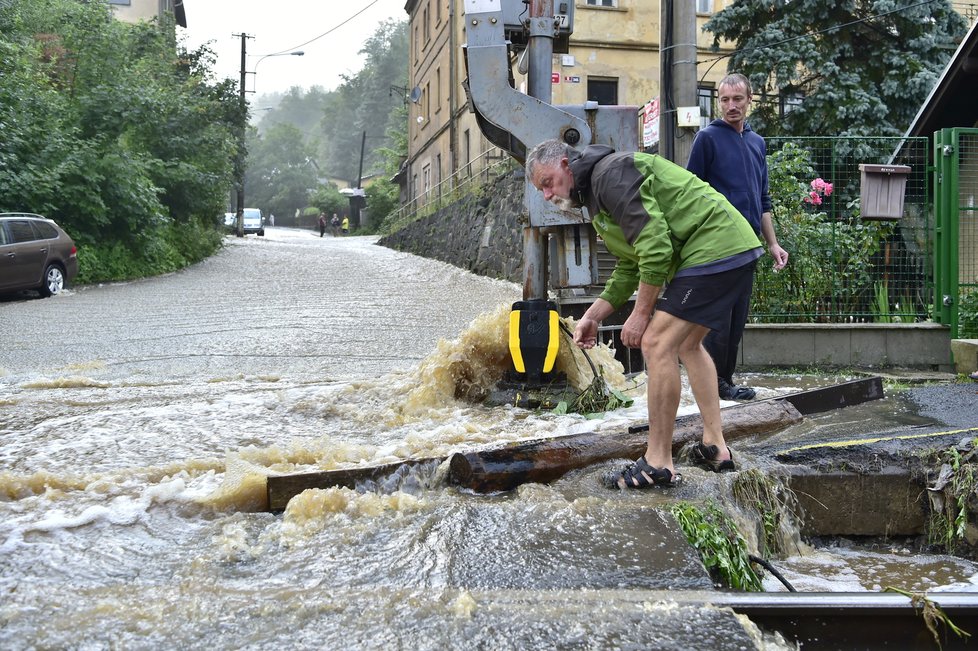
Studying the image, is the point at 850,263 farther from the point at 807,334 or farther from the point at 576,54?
the point at 576,54

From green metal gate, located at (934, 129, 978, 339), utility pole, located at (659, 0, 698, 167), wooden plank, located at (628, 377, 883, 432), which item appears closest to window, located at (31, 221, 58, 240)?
utility pole, located at (659, 0, 698, 167)

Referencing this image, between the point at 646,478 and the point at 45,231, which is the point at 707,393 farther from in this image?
the point at 45,231

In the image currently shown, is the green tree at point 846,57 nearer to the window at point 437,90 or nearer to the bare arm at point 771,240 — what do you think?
the bare arm at point 771,240

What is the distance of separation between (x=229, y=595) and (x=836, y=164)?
27.8ft

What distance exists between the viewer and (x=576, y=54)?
2661 cm

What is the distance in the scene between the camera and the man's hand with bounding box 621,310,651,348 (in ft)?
13.1

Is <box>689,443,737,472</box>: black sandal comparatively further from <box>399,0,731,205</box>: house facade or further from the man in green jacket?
<box>399,0,731,205</box>: house facade

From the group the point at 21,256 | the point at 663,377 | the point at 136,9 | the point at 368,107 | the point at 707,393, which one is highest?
the point at 368,107

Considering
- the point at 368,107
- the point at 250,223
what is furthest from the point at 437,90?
the point at 368,107

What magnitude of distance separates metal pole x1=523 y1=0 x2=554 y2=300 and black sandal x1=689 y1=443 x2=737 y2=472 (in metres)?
2.00

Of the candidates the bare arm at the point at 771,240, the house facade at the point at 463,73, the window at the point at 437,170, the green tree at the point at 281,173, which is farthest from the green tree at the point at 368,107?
the bare arm at the point at 771,240

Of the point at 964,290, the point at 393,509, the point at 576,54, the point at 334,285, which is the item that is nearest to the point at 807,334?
the point at 964,290

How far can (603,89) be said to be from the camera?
27.2 m

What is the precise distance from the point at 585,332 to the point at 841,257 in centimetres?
606
